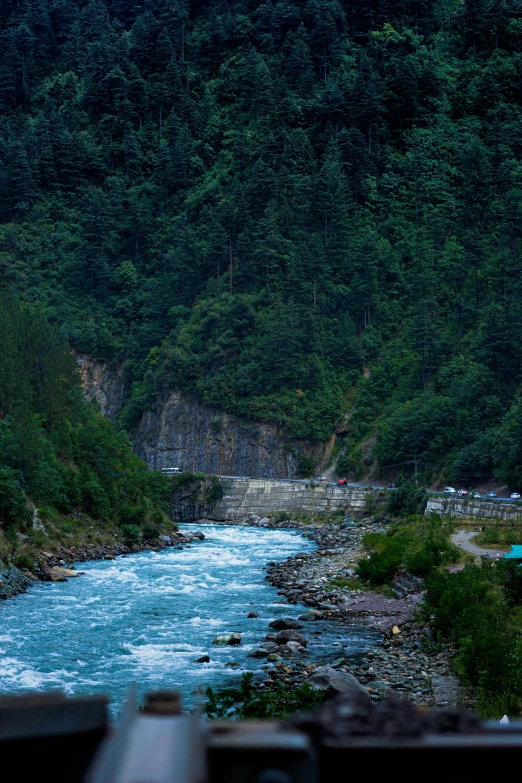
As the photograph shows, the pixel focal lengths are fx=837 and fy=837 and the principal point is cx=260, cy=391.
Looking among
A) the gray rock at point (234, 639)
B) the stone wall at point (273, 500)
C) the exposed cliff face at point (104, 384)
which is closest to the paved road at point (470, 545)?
the gray rock at point (234, 639)

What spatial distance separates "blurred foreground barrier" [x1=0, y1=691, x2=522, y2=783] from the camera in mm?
2547

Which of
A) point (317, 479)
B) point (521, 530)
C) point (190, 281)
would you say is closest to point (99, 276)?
point (190, 281)

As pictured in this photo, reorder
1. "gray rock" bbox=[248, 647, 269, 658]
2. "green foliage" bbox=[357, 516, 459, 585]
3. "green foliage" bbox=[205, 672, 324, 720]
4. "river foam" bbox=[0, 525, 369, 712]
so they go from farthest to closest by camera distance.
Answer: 1. "green foliage" bbox=[357, 516, 459, 585]
2. "gray rock" bbox=[248, 647, 269, 658]
3. "river foam" bbox=[0, 525, 369, 712]
4. "green foliage" bbox=[205, 672, 324, 720]

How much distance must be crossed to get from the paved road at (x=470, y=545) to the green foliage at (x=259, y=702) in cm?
1884

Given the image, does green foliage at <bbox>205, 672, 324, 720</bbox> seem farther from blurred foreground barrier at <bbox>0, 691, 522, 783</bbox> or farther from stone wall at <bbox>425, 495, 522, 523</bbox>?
stone wall at <bbox>425, 495, 522, 523</bbox>

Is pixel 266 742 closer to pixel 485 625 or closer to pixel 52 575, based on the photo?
pixel 485 625

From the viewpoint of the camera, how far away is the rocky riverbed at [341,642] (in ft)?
67.2

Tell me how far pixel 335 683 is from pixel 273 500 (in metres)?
65.2

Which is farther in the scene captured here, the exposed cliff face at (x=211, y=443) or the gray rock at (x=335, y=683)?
the exposed cliff face at (x=211, y=443)

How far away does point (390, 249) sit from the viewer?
116m

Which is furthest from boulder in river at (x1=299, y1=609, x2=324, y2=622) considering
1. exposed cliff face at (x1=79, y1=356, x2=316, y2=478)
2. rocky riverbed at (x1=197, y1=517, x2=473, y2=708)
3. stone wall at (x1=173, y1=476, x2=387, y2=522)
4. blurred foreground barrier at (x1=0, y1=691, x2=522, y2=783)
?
exposed cliff face at (x1=79, y1=356, x2=316, y2=478)

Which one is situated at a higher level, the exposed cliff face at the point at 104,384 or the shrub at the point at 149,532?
the exposed cliff face at the point at 104,384

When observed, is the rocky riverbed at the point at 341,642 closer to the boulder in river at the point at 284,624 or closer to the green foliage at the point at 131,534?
the boulder in river at the point at 284,624

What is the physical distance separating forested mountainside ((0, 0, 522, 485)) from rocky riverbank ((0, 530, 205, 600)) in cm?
2782
